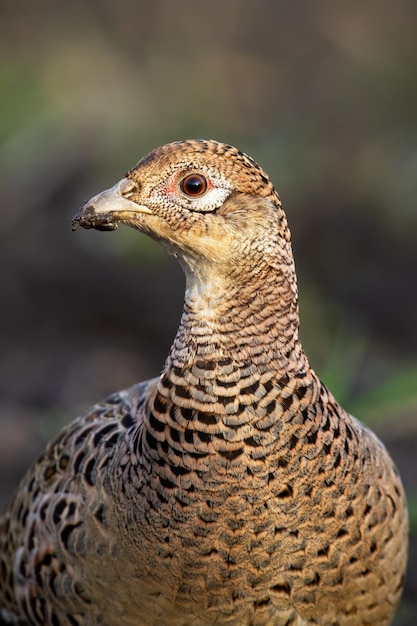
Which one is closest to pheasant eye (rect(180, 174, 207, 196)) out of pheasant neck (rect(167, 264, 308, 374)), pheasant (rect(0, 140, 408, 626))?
pheasant (rect(0, 140, 408, 626))

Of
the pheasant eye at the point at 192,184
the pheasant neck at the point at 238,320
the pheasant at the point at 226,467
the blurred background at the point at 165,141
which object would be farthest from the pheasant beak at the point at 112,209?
the blurred background at the point at 165,141

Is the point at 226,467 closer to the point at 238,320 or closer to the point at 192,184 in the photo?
the point at 238,320

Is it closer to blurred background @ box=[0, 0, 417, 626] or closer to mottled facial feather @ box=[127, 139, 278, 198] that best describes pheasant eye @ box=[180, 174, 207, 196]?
mottled facial feather @ box=[127, 139, 278, 198]

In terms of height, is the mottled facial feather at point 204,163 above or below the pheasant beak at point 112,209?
above

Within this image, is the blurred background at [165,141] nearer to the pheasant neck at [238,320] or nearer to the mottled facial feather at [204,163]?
the pheasant neck at [238,320]

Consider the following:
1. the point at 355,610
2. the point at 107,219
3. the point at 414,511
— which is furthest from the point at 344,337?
the point at 107,219

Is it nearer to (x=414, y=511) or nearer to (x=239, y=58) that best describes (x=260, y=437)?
(x=414, y=511)
